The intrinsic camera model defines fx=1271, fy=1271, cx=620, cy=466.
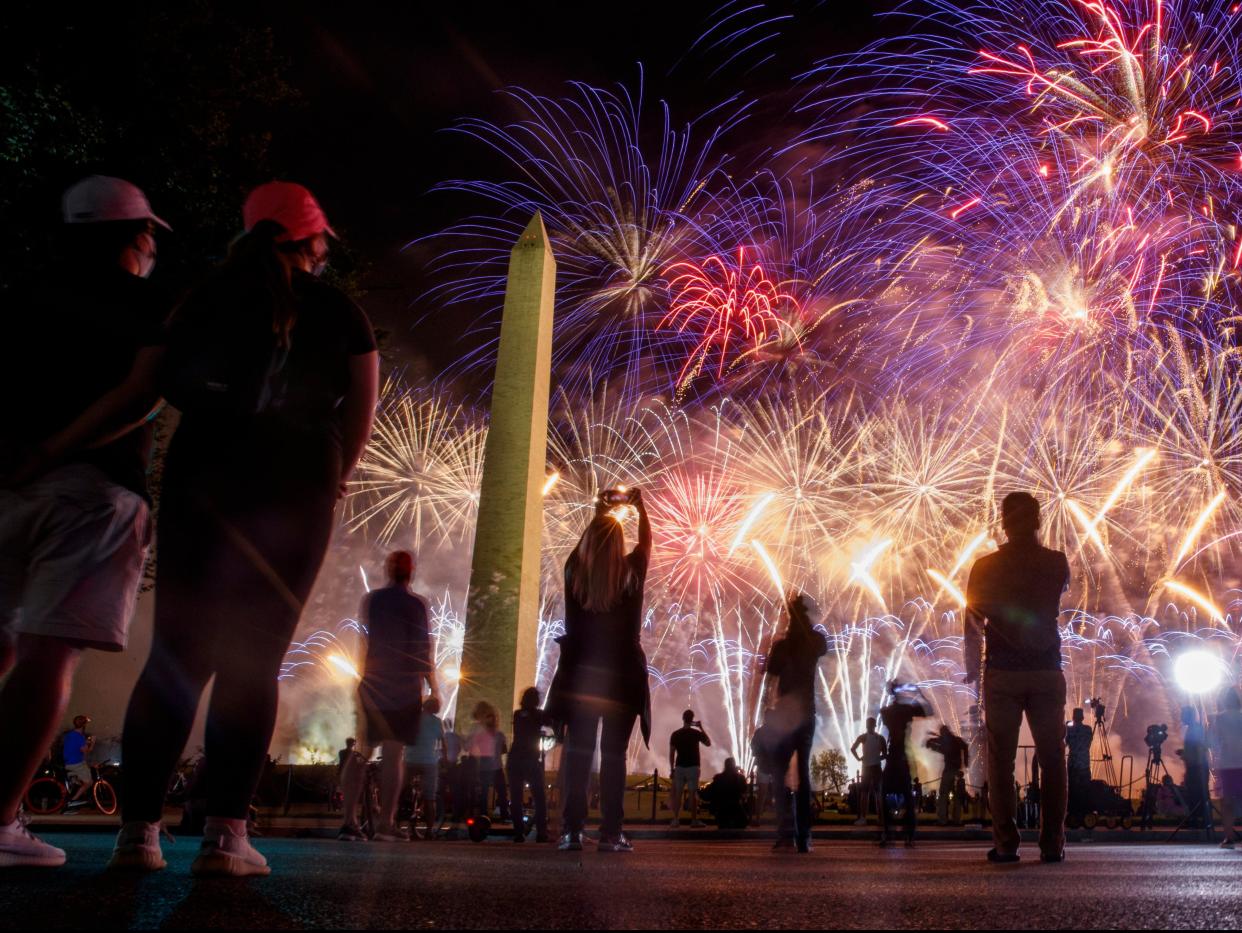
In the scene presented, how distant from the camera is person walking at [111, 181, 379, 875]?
3281mm

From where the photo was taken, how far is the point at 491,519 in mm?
19234

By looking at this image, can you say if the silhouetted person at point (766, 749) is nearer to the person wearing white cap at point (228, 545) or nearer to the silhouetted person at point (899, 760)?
the silhouetted person at point (899, 760)

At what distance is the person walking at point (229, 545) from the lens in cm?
328

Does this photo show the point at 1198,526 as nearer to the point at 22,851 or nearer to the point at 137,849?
the point at 137,849

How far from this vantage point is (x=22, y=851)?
3305mm

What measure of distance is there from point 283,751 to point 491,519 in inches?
1270

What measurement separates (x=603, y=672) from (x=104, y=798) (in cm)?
1237

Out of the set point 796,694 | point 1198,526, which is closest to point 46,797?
point 796,694

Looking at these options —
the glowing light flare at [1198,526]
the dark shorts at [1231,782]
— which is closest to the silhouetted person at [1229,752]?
the dark shorts at [1231,782]

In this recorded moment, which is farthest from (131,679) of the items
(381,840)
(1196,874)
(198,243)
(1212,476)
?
(1196,874)

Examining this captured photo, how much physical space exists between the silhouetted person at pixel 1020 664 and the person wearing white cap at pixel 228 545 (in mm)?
3882

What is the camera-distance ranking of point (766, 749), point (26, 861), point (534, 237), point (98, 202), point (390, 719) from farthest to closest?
point (534, 237)
point (766, 749)
point (390, 719)
point (98, 202)
point (26, 861)

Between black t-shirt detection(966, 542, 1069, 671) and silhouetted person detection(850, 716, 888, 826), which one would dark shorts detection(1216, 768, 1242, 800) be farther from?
black t-shirt detection(966, 542, 1069, 671)

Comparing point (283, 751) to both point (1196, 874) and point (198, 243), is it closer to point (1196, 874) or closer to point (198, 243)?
point (198, 243)
